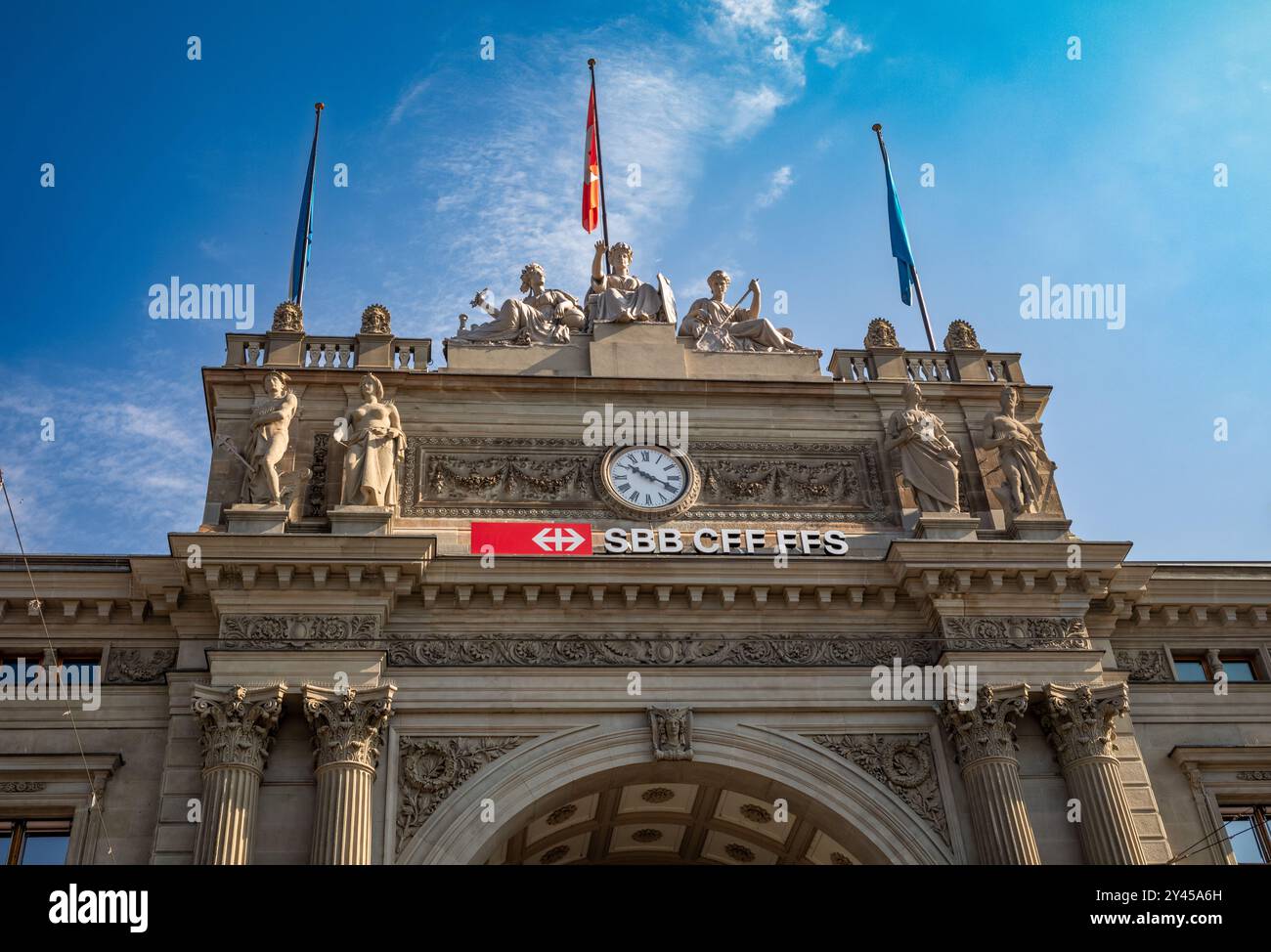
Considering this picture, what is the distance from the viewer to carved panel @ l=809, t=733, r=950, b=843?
20.9m

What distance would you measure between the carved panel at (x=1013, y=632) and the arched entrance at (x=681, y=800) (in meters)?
2.83

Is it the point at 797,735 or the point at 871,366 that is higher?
the point at 871,366

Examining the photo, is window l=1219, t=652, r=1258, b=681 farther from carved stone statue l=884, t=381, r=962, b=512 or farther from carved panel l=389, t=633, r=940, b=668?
carved panel l=389, t=633, r=940, b=668

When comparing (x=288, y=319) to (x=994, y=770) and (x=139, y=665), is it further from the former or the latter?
(x=994, y=770)

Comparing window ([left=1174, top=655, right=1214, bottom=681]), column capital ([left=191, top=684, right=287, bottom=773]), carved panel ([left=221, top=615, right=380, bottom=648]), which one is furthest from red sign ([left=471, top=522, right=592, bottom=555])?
window ([left=1174, top=655, right=1214, bottom=681])

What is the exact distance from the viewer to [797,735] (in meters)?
21.4

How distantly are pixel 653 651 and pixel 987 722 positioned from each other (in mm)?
5281

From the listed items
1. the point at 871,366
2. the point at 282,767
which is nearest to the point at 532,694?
the point at 282,767

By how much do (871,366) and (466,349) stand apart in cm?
775

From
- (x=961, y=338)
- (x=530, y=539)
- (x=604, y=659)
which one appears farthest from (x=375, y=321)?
(x=961, y=338)

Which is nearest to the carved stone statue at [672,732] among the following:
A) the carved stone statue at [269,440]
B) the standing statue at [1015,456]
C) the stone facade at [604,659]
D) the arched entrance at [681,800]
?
the stone facade at [604,659]

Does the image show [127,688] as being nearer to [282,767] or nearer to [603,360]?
[282,767]

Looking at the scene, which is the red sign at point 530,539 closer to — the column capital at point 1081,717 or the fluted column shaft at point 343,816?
the fluted column shaft at point 343,816

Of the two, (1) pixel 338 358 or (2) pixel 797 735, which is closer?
(2) pixel 797 735
